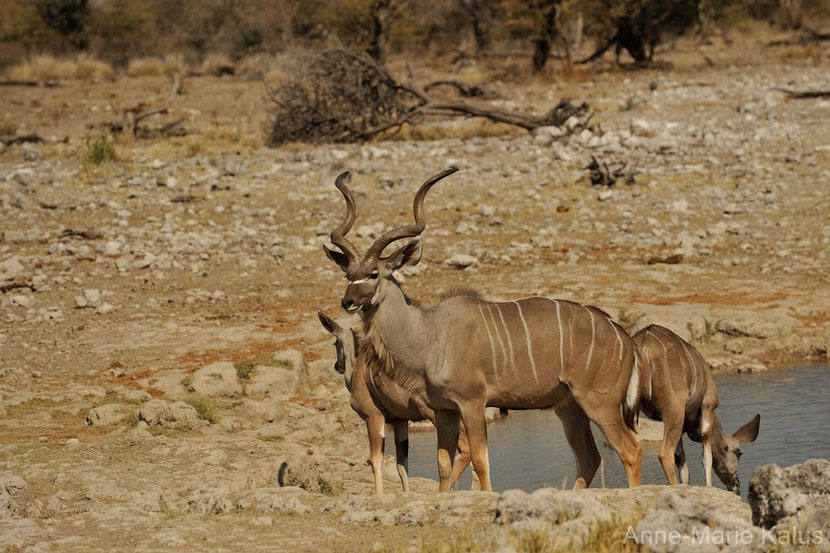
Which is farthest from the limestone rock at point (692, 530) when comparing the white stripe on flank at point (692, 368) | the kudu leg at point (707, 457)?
the kudu leg at point (707, 457)

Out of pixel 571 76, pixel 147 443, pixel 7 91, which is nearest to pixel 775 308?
pixel 147 443

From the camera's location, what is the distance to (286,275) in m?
11.6

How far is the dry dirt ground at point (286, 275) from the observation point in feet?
20.3

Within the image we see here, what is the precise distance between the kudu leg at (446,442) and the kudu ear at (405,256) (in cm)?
82

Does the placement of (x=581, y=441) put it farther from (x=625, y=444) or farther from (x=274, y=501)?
(x=274, y=501)

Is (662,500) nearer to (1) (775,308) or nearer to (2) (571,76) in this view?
(1) (775,308)

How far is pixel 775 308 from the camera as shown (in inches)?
399

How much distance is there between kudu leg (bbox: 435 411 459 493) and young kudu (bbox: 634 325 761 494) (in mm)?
1096

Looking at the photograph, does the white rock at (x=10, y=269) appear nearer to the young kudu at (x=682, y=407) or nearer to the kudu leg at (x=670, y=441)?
the young kudu at (x=682, y=407)

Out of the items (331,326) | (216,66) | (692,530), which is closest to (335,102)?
(216,66)

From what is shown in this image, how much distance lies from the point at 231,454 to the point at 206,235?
5752 mm

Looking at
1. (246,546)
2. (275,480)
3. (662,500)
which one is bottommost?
(275,480)

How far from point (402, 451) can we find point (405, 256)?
1.10 m

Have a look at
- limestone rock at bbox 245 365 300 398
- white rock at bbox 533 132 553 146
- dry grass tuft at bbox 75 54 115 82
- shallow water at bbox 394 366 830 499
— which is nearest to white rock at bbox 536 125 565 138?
white rock at bbox 533 132 553 146
